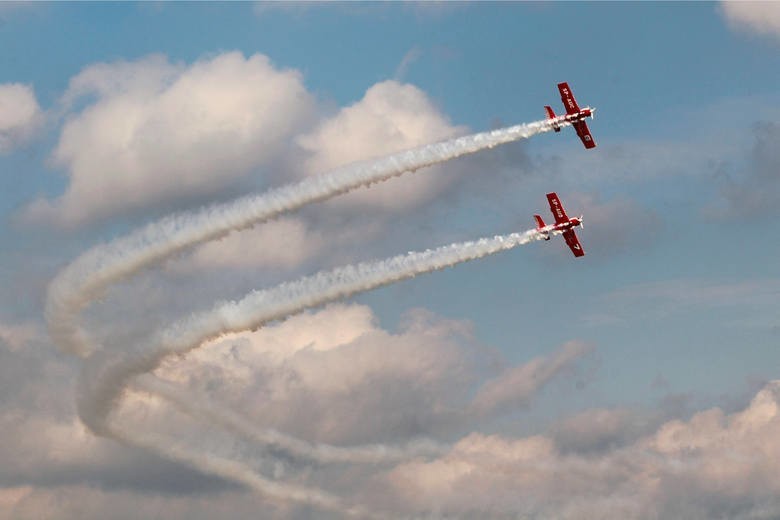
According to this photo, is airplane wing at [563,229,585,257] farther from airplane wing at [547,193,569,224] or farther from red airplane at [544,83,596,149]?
red airplane at [544,83,596,149]

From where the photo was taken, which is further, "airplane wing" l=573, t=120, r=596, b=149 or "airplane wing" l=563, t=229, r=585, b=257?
"airplane wing" l=563, t=229, r=585, b=257

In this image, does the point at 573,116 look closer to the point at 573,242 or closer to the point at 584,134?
the point at 584,134

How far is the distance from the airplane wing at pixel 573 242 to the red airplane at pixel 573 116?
8.18m

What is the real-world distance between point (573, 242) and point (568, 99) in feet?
44.6

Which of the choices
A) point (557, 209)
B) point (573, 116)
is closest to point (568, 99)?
point (573, 116)

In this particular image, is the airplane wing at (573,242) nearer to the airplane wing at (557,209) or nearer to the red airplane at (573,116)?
the airplane wing at (557,209)

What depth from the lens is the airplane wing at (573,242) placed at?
10356 centimetres

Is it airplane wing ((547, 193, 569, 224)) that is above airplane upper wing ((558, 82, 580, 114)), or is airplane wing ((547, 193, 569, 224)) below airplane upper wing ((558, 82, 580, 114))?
below

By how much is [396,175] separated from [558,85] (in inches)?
788

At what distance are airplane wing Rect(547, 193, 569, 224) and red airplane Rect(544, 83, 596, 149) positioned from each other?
6.43 m

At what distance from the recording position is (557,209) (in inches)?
4075

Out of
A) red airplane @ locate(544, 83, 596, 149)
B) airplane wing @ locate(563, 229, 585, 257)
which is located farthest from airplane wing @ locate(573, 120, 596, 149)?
airplane wing @ locate(563, 229, 585, 257)

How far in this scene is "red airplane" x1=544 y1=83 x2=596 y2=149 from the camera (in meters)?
97.0

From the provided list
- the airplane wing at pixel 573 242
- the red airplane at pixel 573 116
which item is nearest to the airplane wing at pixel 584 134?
the red airplane at pixel 573 116
